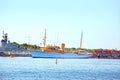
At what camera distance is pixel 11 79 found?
51375 mm

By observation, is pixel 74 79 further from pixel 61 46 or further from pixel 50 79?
pixel 61 46

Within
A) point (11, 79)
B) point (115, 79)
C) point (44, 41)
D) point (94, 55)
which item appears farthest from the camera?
point (94, 55)

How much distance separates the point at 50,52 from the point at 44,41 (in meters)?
4.28

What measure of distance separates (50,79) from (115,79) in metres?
8.62

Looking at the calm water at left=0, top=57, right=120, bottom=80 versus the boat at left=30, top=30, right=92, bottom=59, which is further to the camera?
the boat at left=30, top=30, right=92, bottom=59

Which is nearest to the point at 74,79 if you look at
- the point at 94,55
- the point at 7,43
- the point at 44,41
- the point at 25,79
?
the point at 25,79

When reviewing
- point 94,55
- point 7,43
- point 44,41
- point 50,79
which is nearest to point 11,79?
point 50,79

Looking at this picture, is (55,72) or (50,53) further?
(50,53)

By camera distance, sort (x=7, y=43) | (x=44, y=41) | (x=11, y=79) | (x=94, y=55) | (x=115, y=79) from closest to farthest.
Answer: (x=11, y=79) < (x=115, y=79) < (x=44, y=41) < (x=7, y=43) < (x=94, y=55)

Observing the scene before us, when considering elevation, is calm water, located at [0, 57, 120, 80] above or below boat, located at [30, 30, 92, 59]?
below

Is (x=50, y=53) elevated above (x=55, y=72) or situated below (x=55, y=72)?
above

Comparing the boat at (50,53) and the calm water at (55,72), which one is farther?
the boat at (50,53)

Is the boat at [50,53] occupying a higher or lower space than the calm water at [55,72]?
higher

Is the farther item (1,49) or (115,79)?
(1,49)
